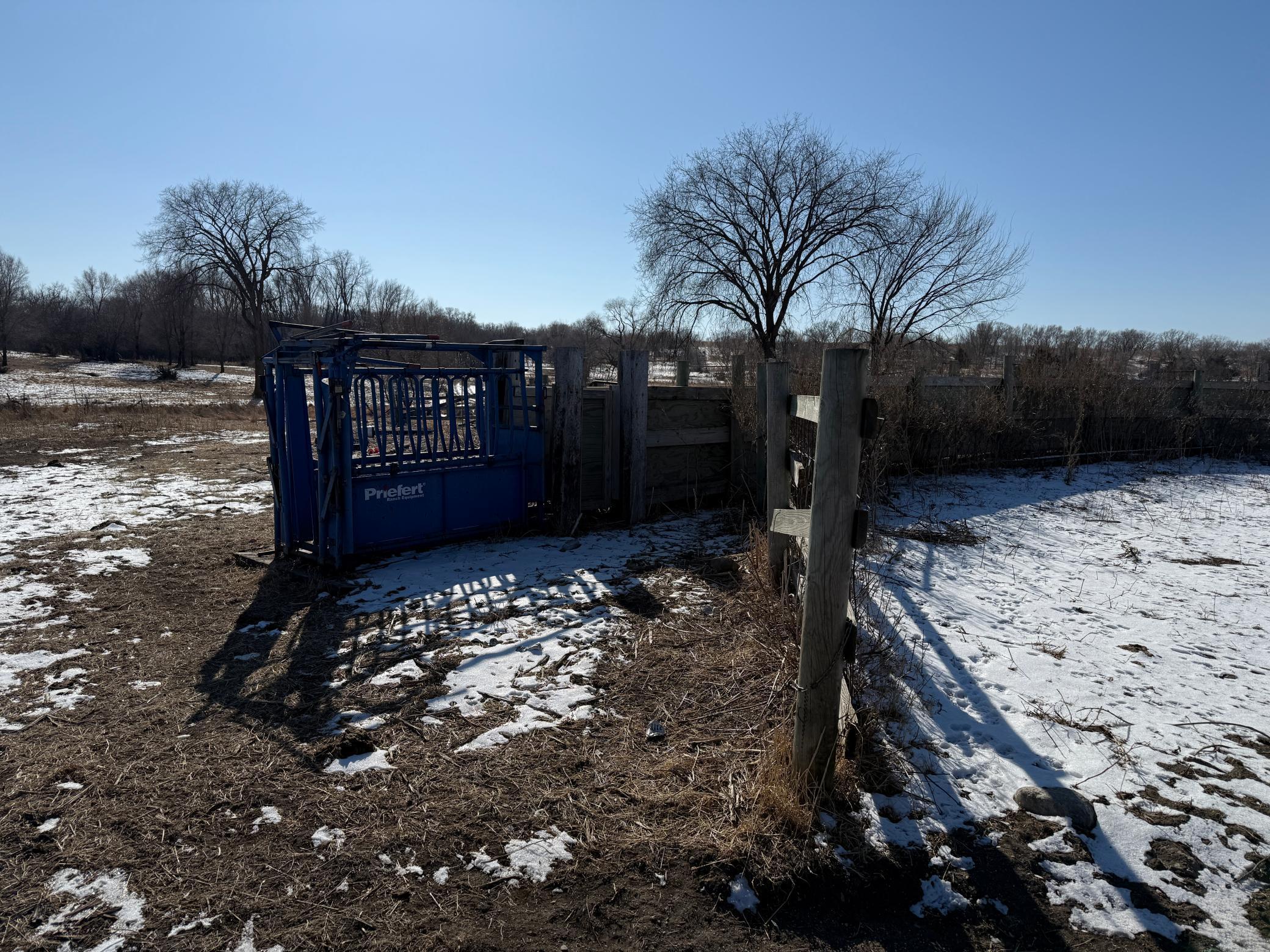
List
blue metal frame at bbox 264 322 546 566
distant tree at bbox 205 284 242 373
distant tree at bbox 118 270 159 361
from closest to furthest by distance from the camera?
blue metal frame at bbox 264 322 546 566
distant tree at bbox 205 284 242 373
distant tree at bbox 118 270 159 361

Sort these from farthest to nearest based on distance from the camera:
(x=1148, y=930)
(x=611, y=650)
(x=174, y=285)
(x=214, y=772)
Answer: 1. (x=174, y=285)
2. (x=611, y=650)
3. (x=214, y=772)
4. (x=1148, y=930)

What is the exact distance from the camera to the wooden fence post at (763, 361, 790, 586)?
4.80 meters

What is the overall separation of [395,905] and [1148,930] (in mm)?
2618

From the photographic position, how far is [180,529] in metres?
8.09

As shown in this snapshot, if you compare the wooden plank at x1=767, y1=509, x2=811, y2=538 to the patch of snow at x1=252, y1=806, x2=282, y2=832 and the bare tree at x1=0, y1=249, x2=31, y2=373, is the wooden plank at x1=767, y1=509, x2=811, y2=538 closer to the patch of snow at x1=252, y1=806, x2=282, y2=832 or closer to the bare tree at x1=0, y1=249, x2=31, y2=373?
the patch of snow at x1=252, y1=806, x2=282, y2=832

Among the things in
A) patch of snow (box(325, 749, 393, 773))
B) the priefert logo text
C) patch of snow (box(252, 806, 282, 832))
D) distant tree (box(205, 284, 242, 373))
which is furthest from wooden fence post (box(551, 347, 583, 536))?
distant tree (box(205, 284, 242, 373))

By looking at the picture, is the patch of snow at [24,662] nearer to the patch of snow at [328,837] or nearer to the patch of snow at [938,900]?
the patch of snow at [328,837]

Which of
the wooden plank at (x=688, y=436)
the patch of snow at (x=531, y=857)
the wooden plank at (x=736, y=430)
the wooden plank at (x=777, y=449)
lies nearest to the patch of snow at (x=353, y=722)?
the patch of snow at (x=531, y=857)

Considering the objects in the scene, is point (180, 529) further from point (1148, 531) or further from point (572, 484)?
point (1148, 531)

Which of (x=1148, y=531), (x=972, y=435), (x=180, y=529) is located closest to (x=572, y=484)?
(x=180, y=529)

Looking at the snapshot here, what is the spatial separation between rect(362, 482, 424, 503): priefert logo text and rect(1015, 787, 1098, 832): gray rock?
5671 millimetres

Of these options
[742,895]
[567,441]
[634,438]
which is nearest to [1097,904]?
[742,895]

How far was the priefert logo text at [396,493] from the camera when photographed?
686 centimetres

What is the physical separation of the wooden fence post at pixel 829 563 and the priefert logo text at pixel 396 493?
501cm
